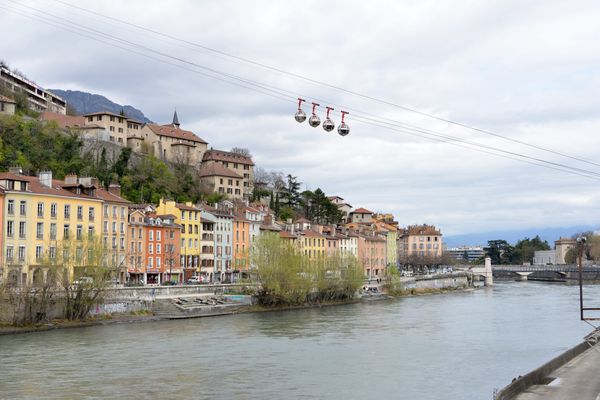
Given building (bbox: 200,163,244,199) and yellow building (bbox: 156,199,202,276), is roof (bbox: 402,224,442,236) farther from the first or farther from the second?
yellow building (bbox: 156,199,202,276)

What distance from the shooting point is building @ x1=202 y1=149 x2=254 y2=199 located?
12825 centimetres

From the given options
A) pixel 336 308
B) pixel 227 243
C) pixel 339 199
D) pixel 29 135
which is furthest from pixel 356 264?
pixel 339 199

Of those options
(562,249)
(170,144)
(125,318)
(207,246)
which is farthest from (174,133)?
(562,249)

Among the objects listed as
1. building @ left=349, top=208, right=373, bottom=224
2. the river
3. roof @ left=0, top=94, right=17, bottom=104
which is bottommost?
the river

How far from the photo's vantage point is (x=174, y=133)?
129 metres

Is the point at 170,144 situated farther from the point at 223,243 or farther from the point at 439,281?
the point at 439,281

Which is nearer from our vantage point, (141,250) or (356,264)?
(141,250)

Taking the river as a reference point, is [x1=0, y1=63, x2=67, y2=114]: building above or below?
above

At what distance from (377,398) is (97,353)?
52.9 feet

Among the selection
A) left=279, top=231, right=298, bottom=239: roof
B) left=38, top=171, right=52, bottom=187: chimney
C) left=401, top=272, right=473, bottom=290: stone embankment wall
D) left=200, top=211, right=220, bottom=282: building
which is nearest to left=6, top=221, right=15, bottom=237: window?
left=38, top=171, right=52, bottom=187: chimney

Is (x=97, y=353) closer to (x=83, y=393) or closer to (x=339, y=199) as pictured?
(x=83, y=393)

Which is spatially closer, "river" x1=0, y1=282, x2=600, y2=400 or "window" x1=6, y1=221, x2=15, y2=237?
"river" x1=0, y1=282, x2=600, y2=400

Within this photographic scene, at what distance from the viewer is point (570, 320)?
186ft

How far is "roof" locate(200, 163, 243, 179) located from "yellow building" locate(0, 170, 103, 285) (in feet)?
186
